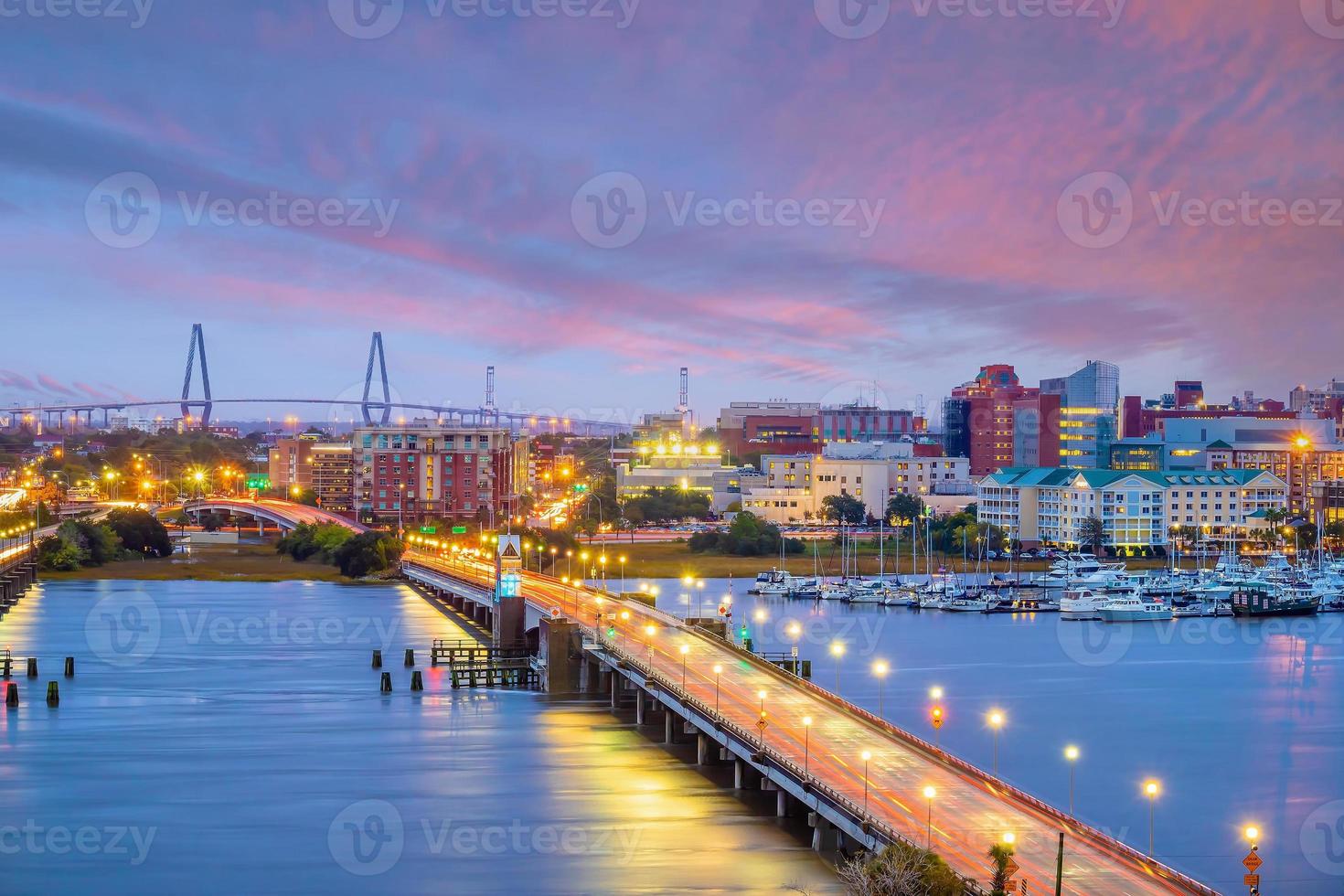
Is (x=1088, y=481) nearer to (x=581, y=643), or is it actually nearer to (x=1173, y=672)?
(x=1173, y=672)

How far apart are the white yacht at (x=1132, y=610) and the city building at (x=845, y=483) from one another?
2304 centimetres

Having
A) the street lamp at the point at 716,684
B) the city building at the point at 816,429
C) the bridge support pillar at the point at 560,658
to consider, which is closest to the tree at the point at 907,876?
the street lamp at the point at 716,684

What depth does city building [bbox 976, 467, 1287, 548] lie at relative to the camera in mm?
49688

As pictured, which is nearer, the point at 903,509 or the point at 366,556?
the point at 366,556

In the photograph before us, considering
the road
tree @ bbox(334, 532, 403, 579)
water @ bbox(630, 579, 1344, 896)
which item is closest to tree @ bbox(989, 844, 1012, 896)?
the road

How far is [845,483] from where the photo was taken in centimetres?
5978

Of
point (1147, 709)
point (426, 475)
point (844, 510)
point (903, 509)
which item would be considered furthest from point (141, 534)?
point (1147, 709)

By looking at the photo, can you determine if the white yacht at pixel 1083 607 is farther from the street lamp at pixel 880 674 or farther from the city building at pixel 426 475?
the city building at pixel 426 475

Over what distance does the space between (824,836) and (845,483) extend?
46.6 metres

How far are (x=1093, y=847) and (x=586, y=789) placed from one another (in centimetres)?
610

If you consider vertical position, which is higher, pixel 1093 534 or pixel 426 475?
pixel 426 475

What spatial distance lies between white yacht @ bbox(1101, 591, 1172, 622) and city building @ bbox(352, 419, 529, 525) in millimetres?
25235

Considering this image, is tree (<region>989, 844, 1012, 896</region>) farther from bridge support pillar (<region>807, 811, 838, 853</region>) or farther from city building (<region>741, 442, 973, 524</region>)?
city building (<region>741, 442, 973, 524</region>)

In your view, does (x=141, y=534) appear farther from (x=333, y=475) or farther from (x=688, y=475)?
(x=688, y=475)
